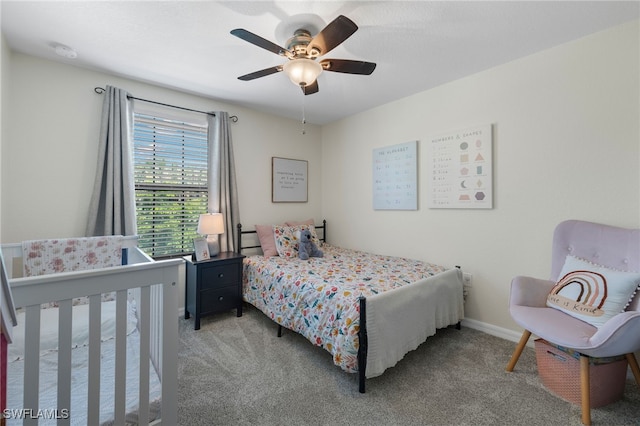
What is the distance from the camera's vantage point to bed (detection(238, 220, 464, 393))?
1759mm

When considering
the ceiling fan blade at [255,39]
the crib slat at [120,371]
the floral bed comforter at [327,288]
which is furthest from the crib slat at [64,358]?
the ceiling fan blade at [255,39]

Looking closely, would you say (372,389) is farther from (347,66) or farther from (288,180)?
(288,180)

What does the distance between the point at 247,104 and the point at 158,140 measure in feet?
3.63

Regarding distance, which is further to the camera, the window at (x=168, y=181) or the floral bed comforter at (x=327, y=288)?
the window at (x=168, y=181)

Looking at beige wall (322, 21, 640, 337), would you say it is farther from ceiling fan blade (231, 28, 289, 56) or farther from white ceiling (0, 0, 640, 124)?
ceiling fan blade (231, 28, 289, 56)

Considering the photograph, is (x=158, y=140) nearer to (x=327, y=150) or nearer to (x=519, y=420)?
(x=327, y=150)

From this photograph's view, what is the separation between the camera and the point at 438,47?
214 cm

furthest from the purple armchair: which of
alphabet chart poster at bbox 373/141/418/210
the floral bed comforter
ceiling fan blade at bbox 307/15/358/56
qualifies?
ceiling fan blade at bbox 307/15/358/56

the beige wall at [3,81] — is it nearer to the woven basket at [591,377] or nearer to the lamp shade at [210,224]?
the lamp shade at [210,224]

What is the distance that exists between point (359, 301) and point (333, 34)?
1.61 metres

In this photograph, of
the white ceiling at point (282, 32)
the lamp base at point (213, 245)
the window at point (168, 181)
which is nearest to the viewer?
the white ceiling at point (282, 32)

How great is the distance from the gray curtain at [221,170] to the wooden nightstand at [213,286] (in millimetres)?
339

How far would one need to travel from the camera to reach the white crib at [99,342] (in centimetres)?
Answer: 94

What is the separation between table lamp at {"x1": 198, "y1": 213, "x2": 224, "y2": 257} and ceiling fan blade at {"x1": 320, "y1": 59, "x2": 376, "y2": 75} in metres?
1.91
